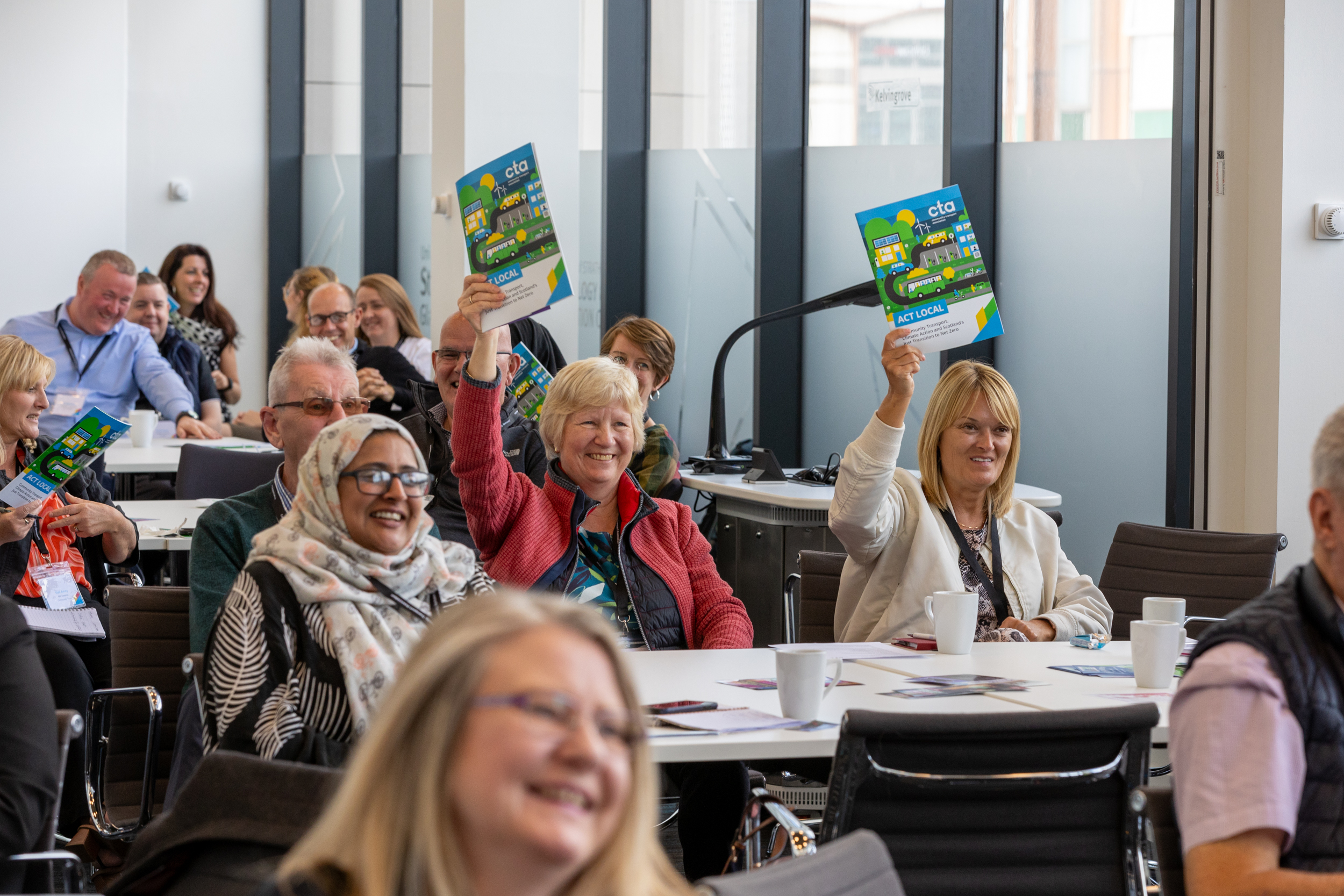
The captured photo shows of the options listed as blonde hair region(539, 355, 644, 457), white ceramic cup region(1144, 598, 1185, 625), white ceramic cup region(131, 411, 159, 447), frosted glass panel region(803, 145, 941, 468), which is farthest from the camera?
white ceramic cup region(131, 411, 159, 447)

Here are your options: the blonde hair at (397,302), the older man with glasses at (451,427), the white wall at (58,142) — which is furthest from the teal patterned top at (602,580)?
the white wall at (58,142)

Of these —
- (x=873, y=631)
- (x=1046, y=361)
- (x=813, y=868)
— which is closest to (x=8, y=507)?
(x=873, y=631)

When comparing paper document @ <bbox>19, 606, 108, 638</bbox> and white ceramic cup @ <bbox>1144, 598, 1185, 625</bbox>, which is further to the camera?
paper document @ <bbox>19, 606, 108, 638</bbox>

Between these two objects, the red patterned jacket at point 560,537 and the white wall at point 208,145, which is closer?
the red patterned jacket at point 560,537

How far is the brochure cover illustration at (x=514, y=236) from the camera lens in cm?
315

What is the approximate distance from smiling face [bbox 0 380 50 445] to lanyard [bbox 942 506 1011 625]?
240 cm

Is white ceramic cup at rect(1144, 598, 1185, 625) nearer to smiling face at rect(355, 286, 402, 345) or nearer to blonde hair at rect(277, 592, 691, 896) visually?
blonde hair at rect(277, 592, 691, 896)

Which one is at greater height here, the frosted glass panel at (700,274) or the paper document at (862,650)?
the frosted glass panel at (700,274)

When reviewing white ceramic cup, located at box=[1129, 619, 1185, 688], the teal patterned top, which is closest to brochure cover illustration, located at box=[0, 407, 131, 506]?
the teal patterned top

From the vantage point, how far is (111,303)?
6.36 metres

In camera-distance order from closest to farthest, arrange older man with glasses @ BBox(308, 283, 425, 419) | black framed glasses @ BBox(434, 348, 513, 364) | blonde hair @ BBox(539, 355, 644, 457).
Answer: blonde hair @ BBox(539, 355, 644, 457), black framed glasses @ BBox(434, 348, 513, 364), older man with glasses @ BBox(308, 283, 425, 419)

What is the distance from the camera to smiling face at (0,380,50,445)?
12.3 ft

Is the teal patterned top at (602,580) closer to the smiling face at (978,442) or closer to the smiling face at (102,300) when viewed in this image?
the smiling face at (978,442)

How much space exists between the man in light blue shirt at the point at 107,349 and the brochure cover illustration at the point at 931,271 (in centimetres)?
427
